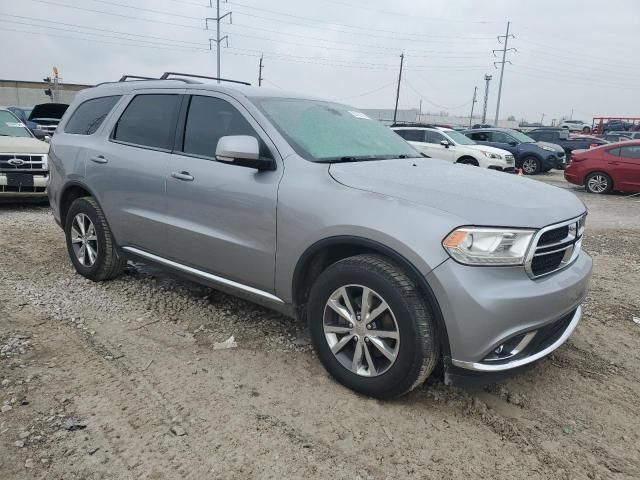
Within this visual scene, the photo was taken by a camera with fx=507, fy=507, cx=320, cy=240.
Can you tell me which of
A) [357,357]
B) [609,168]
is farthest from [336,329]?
[609,168]

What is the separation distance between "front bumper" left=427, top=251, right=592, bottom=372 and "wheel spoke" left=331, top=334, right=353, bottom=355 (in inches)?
24.2

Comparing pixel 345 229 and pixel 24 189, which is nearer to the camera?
pixel 345 229

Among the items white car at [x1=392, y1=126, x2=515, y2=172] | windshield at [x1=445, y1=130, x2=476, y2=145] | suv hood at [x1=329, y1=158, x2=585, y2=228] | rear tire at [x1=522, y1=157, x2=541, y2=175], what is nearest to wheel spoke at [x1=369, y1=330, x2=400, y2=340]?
suv hood at [x1=329, y1=158, x2=585, y2=228]

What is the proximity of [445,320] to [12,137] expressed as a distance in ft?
27.3

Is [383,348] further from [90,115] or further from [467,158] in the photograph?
[467,158]

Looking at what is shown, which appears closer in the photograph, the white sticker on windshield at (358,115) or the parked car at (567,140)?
the white sticker on windshield at (358,115)

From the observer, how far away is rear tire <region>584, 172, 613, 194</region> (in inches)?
497

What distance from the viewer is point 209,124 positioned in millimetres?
3730

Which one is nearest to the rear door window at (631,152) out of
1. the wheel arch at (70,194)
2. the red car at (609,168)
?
the red car at (609,168)

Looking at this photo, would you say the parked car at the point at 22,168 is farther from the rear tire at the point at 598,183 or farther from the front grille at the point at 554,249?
the rear tire at the point at 598,183

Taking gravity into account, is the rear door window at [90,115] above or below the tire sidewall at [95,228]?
above

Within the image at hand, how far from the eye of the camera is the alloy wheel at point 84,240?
466cm

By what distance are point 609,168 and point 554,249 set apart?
11527 millimetres

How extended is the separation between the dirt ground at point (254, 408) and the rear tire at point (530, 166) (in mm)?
14819
